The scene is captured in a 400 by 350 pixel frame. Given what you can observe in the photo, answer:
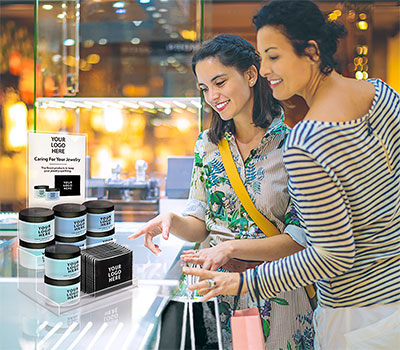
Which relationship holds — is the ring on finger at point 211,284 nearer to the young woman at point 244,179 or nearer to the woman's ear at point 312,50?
the young woman at point 244,179

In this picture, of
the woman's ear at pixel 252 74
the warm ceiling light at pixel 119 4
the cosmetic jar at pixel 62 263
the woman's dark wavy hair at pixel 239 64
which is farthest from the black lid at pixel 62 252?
the warm ceiling light at pixel 119 4

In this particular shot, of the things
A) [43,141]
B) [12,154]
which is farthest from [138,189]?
[12,154]

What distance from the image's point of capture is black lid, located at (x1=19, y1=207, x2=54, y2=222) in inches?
41.7

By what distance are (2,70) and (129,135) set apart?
8.97ft

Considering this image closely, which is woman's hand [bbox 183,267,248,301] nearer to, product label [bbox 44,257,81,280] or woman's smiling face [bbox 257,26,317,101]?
product label [bbox 44,257,81,280]

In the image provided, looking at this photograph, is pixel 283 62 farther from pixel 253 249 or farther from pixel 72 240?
Result: pixel 72 240

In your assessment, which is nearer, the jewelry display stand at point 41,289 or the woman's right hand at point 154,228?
the jewelry display stand at point 41,289

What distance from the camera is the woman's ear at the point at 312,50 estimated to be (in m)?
0.89

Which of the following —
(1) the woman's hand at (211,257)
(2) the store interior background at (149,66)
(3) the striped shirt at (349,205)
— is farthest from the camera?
(2) the store interior background at (149,66)

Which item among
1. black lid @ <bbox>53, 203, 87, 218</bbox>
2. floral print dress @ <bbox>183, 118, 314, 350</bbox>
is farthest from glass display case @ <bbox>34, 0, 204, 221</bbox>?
floral print dress @ <bbox>183, 118, 314, 350</bbox>

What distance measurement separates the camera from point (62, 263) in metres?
0.95

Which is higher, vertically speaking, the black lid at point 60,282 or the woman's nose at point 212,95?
Answer: the woman's nose at point 212,95

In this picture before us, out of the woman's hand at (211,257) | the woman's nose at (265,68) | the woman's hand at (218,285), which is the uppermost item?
the woman's nose at (265,68)

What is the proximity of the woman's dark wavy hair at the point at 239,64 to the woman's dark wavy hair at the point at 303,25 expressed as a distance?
0.68 feet
